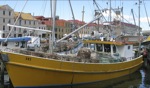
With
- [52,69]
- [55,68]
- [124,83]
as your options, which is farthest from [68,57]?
[124,83]

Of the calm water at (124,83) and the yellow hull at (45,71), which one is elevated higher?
the yellow hull at (45,71)

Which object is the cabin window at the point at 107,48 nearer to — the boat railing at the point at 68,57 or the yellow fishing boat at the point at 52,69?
the boat railing at the point at 68,57

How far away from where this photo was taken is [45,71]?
45.9ft

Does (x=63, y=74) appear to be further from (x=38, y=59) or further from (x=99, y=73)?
(x=99, y=73)

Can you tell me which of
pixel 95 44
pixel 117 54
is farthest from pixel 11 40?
pixel 117 54

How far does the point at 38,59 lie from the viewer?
13688mm

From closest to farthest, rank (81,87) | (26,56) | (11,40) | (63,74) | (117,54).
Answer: (26,56)
(63,74)
(81,87)
(117,54)
(11,40)

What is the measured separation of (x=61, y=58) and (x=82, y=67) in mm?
1544

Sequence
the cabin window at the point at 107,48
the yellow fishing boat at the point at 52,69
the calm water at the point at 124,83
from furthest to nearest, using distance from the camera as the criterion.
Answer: the cabin window at the point at 107,48 → the calm water at the point at 124,83 → the yellow fishing boat at the point at 52,69

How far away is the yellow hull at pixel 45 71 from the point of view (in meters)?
13.5

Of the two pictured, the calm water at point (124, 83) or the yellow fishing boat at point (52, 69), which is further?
the calm water at point (124, 83)

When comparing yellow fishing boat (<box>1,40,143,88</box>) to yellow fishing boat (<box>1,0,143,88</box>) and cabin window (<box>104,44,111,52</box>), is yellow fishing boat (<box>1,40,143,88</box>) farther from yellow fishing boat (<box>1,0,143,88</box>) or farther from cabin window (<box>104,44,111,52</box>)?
cabin window (<box>104,44,111,52</box>)

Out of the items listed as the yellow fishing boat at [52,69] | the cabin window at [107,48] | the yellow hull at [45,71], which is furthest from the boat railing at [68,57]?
the cabin window at [107,48]

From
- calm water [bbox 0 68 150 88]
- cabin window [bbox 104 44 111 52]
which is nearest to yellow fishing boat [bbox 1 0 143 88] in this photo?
calm water [bbox 0 68 150 88]
